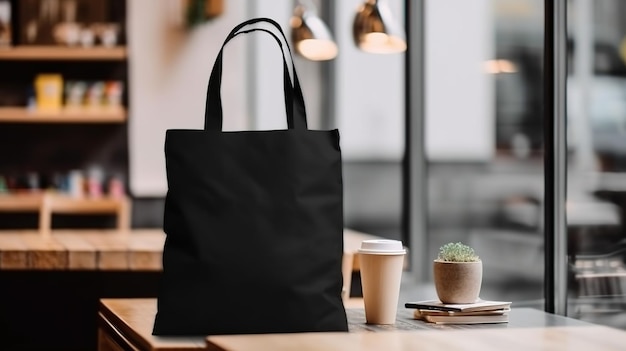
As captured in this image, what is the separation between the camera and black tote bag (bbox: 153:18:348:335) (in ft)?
5.92

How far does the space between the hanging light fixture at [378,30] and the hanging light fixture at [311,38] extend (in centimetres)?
15

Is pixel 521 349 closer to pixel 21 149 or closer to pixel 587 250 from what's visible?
pixel 587 250

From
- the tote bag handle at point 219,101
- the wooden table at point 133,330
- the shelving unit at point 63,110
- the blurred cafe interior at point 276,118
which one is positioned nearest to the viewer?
the wooden table at point 133,330

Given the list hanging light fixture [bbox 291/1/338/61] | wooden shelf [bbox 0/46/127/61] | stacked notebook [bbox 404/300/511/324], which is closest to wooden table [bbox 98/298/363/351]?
stacked notebook [bbox 404/300/511/324]

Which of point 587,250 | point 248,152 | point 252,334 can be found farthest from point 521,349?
point 587,250

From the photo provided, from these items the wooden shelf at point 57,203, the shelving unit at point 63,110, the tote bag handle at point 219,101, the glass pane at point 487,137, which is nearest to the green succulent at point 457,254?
the tote bag handle at point 219,101

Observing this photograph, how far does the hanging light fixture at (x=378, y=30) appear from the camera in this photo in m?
3.66

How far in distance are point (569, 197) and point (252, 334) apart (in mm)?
1683

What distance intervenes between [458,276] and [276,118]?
491 cm

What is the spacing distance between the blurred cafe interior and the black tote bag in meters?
1.87

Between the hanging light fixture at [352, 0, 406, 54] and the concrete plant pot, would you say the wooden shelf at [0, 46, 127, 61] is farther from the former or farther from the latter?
the concrete plant pot

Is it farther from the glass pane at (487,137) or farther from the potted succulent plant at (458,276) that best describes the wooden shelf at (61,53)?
the potted succulent plant at (458,276)

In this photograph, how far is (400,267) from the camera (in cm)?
207

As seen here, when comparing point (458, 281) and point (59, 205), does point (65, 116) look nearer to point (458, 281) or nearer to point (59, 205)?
point (59, 205)
